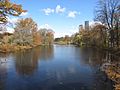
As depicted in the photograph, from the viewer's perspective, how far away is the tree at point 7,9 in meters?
25.3

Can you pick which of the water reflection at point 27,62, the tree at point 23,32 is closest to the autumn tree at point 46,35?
the tree at point 23,32

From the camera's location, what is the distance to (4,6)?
25.4 meters

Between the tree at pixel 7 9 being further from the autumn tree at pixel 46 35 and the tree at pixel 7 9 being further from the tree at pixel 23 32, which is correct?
the autumn tree at pixel 46 35

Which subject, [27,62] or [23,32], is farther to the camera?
[23,32]

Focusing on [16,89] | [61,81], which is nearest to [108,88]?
[61,81]

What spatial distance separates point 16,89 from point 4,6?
42.8ft

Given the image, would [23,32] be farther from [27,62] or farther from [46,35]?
[46,35]

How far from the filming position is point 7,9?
85.0 feet

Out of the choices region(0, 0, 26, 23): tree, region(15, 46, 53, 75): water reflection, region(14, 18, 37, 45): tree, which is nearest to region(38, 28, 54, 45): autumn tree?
region(14, 18, 37, 45): tree

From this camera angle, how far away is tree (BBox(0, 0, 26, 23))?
25.3 m

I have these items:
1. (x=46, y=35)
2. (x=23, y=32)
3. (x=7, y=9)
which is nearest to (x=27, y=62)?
(x=7, y=9)

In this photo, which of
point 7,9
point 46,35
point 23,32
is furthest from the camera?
point 46,35

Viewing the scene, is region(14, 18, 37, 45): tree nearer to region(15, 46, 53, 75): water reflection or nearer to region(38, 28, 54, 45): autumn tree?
region(15, 46, 53, 75): water reflection

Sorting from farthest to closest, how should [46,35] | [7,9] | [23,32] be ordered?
[46,35] → [23,32] → [7,9]
